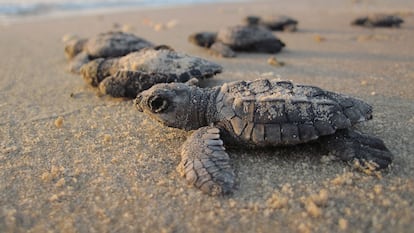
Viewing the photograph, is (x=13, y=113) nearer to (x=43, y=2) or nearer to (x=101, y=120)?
(x=101, y=120)

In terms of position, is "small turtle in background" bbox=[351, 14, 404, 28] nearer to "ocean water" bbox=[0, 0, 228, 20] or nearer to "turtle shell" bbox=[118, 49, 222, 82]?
"turtle shell" bbox=[118, 49, 222, 82]

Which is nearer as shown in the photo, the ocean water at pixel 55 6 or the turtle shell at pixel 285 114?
the turtle shell at pixel 285 114

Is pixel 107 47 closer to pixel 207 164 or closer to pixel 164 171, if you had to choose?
pixel 164 171

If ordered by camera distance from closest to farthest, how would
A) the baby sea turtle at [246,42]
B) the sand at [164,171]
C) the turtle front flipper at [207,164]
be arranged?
1. the sand at [164,171]
2. the turtle front flipper at [207,164]
3. the baby sea turtle at [246,42]

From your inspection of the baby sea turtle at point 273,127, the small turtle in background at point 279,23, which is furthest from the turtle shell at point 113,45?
the small turtle in background at point 279,23

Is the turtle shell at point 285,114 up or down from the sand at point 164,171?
up

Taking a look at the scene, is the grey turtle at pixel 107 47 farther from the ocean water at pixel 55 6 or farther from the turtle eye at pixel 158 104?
the ocean water at pixel 55 6
